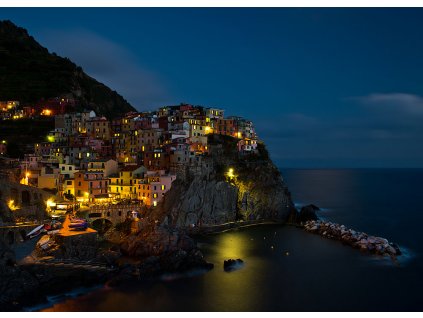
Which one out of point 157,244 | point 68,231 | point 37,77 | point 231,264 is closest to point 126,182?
point 157,244

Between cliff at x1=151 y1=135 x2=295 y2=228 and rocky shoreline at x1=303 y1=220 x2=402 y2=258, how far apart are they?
7.35 meters

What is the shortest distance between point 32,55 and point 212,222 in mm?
81361

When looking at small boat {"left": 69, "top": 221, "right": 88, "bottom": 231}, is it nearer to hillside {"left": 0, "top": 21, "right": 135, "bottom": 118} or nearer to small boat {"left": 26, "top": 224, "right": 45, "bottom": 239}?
small boat {"left": 26, "top": 224, "right": 45, "bottom": 239}

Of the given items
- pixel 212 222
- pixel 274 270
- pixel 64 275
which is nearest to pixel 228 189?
pixel 212 222

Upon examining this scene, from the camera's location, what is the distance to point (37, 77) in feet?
298

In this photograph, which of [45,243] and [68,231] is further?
[68,231]

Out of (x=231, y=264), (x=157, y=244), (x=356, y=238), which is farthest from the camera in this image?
(x=356, y=238)

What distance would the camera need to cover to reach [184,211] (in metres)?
48.3

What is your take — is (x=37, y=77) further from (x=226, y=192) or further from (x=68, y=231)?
(x=68, y=231)

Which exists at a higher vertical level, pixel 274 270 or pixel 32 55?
pixel 32 55

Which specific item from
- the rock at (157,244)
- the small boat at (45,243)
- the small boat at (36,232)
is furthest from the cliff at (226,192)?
the small boat at (45,243)

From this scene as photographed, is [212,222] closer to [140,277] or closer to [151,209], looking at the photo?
[151,209]

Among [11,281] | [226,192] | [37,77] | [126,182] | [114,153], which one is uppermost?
[37,77]

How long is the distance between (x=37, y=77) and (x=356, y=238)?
254 ft
